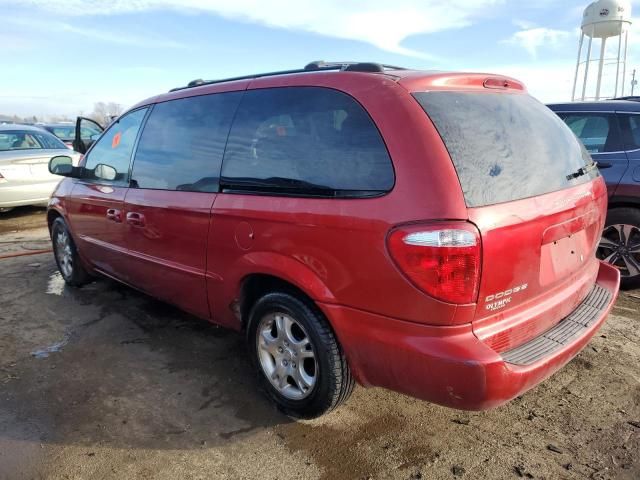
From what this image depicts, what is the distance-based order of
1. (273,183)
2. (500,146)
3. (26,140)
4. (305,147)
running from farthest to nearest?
(26,140) < (273,183) < (305,147) < (500,146)

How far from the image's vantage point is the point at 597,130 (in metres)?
4.77

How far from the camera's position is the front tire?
2471mm

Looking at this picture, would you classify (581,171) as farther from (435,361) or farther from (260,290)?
(260,290)

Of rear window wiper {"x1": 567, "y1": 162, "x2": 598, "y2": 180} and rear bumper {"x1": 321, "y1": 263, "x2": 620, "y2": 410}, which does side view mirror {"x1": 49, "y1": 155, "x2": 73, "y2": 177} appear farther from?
rear window wiper {"x1": 567, "y1": 162, "x2": 598, "y2": 180}

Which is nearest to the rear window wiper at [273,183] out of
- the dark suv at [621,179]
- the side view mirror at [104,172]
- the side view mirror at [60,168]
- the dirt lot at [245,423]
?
the dirt lot at [245,423]

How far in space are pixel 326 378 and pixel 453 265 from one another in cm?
92

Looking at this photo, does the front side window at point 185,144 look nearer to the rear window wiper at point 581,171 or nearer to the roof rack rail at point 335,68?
the roof rack rail at point 335,68

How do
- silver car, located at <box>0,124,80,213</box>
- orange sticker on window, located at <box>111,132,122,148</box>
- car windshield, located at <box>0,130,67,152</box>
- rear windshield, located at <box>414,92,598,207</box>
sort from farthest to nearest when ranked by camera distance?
1. car windshield, located at <box>0,130,67,152</box>
2. silver car, located at <box>0,124,80,213</box>
3. orange sticker on window, located at <box>111,132,122,148</box>
4. rear windshield, located at <box>414,92,598,207</box>

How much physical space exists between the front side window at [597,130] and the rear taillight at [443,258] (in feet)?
11.2

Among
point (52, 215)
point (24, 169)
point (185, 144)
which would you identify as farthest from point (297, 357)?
point (24, 169)

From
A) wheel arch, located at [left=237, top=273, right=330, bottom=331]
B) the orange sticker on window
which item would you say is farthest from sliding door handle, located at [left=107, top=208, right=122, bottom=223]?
wheel arch, located at [left=237, top=273, right=330, bottom=331]

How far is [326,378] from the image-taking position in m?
2.49

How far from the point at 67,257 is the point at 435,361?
4218 millimetres

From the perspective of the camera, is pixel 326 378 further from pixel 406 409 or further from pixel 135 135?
pixel 135 135
